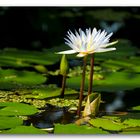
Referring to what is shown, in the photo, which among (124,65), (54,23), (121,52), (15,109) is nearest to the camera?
(15,109)

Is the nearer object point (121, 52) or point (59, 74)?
point (59, 74)

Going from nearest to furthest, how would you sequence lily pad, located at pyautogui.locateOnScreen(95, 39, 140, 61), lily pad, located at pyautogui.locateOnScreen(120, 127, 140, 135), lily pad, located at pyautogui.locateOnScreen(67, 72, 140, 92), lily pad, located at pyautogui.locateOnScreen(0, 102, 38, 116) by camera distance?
lily pad, located at pyautogui.locateOnScreen(120, 127, 140, 135) < lily pad, located at pyautogui.locateOnScreen(0, 102, 38, 116) < lily pad, located at pyautogui.locateOnScreen(67, 72, 140, 92) < lily pad, located at pyautogui.locateOnScreen(95, 39, 140, 61)

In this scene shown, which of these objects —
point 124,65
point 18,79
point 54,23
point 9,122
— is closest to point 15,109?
point 9,122

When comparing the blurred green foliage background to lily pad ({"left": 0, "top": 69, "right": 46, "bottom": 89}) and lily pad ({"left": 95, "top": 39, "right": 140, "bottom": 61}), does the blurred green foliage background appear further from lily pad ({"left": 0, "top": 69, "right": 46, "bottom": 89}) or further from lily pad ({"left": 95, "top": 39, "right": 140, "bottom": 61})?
lily pad ({"left": 0, "top": 69, "right": 46, "bottom": 89})

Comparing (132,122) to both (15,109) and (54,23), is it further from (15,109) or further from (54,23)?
(54,23)

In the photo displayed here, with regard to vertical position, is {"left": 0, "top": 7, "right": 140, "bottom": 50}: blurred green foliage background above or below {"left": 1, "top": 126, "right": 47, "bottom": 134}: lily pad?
above

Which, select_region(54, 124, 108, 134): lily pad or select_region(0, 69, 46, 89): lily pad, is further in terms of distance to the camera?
select_region(0, 69, 46, 89): lily pad

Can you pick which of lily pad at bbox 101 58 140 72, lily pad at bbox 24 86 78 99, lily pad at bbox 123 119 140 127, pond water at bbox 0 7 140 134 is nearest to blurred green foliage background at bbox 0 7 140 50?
pond water at bbox 0 7 140 134

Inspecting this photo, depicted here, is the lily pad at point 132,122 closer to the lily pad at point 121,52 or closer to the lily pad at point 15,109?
the lily pad at point 15,109
